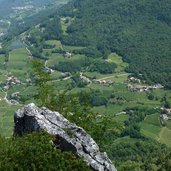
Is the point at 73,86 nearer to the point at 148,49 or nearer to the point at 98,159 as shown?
the point at 148,49

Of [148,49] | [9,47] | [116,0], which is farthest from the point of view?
[116,0]

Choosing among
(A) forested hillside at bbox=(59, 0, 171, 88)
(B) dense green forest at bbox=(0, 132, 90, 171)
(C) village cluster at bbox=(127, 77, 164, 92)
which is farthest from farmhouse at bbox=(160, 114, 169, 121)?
(B) dense green forest at bbox=(0, 132, 90, 171)

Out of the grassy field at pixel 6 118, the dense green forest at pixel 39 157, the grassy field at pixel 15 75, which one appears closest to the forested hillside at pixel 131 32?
the grassy field at pixel 15 75

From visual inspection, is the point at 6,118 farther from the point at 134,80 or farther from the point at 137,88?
the point at 134,80

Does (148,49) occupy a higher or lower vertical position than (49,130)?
lower

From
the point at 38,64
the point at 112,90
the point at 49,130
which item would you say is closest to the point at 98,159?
the point at 49,130

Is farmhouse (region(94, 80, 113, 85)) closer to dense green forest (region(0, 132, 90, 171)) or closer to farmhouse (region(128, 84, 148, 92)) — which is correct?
farmhouse (region(128, 84, 148, 92))
